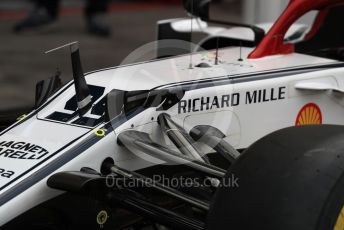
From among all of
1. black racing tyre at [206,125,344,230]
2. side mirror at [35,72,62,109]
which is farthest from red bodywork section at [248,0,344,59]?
black racing tyre at [206,125,344,230]

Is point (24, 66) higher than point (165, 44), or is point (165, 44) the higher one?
point (165, 44)

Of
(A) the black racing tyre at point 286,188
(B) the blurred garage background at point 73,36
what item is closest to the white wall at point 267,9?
(B) the blurred garage background at point 73,36

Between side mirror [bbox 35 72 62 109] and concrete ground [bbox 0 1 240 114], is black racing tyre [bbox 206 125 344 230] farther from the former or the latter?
concrete ground [bbox 0 1 240 114]

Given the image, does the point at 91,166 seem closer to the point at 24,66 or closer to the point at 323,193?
the point at 323,193

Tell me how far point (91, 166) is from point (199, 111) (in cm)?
49

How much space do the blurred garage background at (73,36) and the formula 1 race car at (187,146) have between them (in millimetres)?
3043

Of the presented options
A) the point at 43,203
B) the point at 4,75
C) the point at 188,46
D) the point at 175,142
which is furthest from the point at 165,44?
the point at 4,75

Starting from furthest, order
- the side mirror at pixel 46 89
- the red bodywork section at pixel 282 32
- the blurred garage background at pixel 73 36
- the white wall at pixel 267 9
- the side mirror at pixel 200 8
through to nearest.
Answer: the blurred garage background at pixel 73 36 → the white wall at pixel 267 9 → the side mirror at pixel 200 8 → the red bodywork section at pixel 282 32 → the side mirror at pixel 46 89

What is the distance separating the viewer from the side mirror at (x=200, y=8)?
3693 millimetres

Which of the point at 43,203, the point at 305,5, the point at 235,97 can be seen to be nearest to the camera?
the point at 43,203

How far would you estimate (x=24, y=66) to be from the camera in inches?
317

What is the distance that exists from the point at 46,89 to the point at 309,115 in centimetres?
109

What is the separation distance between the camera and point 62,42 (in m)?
9.24

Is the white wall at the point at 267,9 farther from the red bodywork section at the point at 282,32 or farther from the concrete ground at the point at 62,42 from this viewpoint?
the red bodywork section at the point at 282,32
